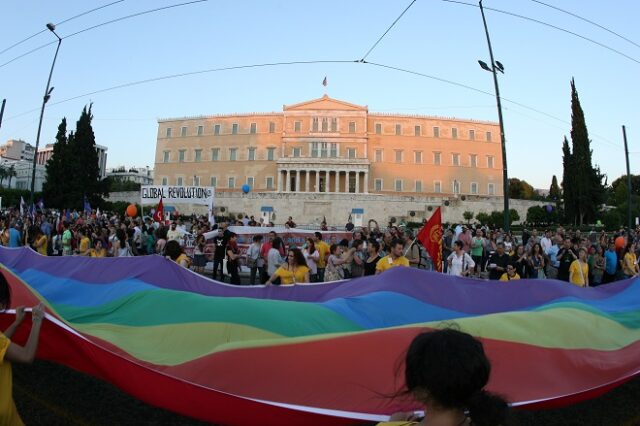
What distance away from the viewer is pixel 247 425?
9.70ft

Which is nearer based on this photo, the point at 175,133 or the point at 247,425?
the point at 247,425

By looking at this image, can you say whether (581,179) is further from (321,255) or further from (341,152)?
(321,255)

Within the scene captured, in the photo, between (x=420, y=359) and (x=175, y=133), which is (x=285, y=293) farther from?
(x=175, y=133)

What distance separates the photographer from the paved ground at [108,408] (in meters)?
4.34

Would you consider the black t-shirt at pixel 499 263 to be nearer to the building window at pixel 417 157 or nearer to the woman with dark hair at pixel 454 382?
the woman with dark hair at pixel 454 382

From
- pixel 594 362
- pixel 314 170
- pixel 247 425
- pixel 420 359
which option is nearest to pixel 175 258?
pixel 247 425

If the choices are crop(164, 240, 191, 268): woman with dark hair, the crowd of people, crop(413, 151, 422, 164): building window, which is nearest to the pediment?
crop(413, 151, 422, 164): building window

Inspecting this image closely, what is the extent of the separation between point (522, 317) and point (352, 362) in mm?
1826

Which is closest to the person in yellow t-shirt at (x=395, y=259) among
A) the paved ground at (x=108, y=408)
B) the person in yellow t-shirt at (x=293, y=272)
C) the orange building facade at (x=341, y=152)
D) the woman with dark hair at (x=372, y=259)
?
the woman with dark hair at (x=372, y=259)

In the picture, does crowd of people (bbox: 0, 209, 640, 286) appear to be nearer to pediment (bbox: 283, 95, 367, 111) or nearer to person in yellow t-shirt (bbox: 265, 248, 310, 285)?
person in yellow t-shirt (bbox: 265, 248, 310, 285)

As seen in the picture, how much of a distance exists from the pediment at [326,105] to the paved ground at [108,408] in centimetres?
7192

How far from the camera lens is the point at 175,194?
2075cm

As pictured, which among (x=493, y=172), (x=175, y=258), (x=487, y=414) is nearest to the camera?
(x=487, y=414)

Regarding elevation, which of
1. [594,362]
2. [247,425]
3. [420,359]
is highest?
[420,359]
